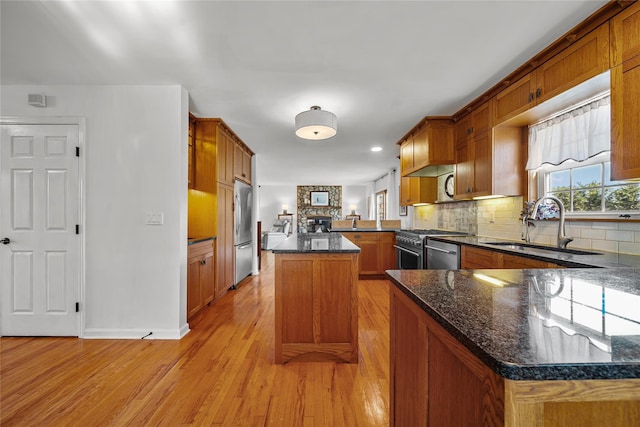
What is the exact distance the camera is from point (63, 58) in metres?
2.18

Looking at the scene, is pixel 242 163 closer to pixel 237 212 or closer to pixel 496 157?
pixel 237 212

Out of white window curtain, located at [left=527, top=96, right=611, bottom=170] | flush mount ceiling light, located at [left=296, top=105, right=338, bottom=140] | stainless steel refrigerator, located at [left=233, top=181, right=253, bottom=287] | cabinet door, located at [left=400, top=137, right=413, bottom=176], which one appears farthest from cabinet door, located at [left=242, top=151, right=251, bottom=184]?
white window curtain, located at [left=527, top=96, right=611, bottom=170]

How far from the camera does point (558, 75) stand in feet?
6.51

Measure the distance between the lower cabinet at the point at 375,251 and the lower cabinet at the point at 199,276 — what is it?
94.8 inches

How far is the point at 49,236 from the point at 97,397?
172 centimetres

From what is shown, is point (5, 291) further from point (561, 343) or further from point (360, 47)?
point (561, 343)

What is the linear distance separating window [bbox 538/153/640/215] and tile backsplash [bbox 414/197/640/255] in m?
0.13

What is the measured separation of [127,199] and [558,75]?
373 centimetres

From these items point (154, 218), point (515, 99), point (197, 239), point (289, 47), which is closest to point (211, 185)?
point (197, 239)

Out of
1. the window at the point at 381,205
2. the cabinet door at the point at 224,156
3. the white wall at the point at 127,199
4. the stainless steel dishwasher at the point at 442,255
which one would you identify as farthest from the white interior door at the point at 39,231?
the window at the point at 381,205

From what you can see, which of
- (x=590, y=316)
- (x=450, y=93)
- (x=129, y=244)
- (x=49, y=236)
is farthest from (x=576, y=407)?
(x=49, y=236)

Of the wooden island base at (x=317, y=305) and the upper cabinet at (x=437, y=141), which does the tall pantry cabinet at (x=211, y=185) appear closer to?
the wooden island base at (x=317, y=305)

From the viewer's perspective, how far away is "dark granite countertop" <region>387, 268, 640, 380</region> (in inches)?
17.5

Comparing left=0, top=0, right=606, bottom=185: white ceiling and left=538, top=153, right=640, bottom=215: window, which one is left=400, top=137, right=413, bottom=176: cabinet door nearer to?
left=0, top=0, right=606, bottom=185: white ceiling
